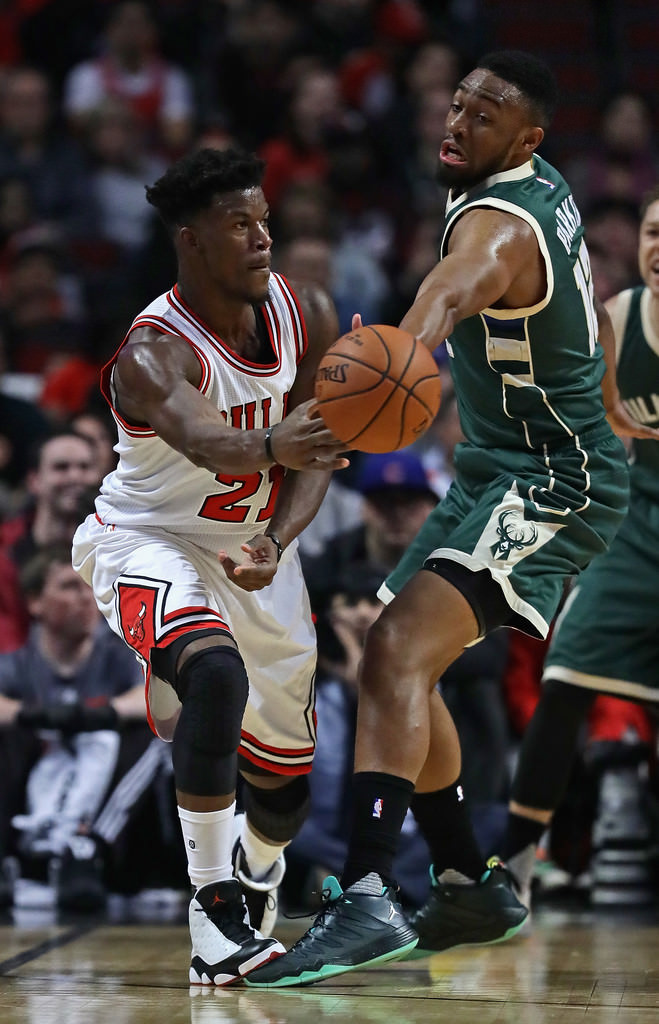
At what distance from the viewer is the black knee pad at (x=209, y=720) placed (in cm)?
362

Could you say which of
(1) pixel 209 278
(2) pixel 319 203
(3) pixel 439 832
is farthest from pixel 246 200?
(2) pixel 319 203

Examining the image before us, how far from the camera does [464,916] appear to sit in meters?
4.24

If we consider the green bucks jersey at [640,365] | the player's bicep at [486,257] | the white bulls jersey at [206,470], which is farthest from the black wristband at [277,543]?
the green bucks jersey at [640,365]

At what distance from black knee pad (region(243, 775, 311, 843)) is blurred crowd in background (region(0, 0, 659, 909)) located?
1.22 meters

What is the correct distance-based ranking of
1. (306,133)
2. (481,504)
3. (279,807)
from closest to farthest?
1. (481,504)
2. (279,807)
3. (306,133)

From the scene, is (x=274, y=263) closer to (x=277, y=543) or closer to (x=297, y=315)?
(x=297, y=315)

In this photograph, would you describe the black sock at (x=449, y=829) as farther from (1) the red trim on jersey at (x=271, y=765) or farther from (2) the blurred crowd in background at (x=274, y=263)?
(2) the blurred crowd in background at (x=274, y=263)

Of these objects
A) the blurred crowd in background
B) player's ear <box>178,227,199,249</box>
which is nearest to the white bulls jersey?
player's ear <box>178,227,199,249</box>

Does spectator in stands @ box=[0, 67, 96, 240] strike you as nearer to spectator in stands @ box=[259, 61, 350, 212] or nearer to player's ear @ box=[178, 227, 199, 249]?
spectator in stands @ box=[259, 61, 350, 212]

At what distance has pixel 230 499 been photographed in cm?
411

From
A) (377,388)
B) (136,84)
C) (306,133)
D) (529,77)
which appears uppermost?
(136,84)

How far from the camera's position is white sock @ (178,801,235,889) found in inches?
147

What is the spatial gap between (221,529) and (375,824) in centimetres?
Answer: 96

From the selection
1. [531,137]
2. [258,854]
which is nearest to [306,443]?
[531,137]
